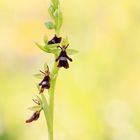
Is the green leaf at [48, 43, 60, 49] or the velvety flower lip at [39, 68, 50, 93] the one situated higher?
the green leaf at [48, 43, 60, 49]

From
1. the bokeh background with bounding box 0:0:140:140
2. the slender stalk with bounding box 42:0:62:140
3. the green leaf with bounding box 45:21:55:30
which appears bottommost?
the slender stalk with bounding box 42:0:62:140

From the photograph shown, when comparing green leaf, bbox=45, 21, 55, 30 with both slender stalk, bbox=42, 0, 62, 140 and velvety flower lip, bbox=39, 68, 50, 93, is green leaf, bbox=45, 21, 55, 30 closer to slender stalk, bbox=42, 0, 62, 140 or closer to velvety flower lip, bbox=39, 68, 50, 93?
slender stalk, bbox=42, 0, 62, 140

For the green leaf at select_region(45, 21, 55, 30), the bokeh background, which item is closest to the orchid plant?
the green leaf at select_region(45, 21, 55, 30)

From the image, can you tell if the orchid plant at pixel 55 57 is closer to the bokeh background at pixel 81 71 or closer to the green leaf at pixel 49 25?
the green leaf at pixel 49 25

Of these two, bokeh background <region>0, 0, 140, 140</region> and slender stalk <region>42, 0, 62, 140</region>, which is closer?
slender stalk <region>42, 0, 62, 140</region>

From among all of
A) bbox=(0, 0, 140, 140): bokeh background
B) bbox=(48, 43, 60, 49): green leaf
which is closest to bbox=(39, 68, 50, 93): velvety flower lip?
bbox=(48, 43, 60, 49): green leaf

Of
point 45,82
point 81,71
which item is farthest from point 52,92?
point 81,71

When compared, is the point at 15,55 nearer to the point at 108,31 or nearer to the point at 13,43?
the point at 13,43

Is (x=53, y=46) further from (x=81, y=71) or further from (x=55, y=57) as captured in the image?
(x=81, y=71)

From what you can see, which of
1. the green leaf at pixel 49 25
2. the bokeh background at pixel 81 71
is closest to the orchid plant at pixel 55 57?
the green leaf at pixel 49 25
